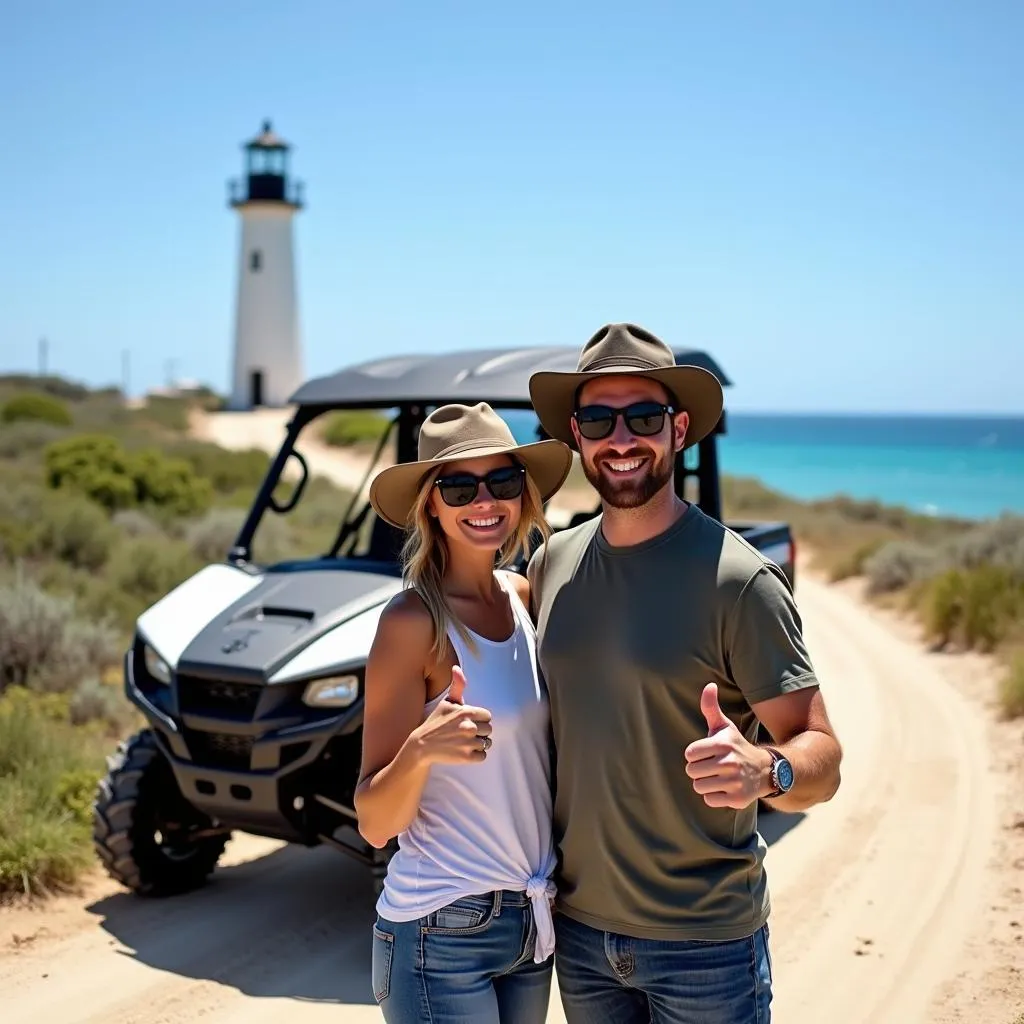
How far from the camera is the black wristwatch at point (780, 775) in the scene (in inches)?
94.9

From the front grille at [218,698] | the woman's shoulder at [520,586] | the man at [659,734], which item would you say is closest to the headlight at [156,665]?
the front grille at [218,698]

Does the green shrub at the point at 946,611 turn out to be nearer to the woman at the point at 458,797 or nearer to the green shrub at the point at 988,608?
the green shrub at the point at 988,608

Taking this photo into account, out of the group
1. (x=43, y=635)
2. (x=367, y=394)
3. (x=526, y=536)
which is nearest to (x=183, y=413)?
(x=43, y=635)

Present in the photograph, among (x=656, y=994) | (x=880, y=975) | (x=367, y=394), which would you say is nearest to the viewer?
(x=656, y=994)

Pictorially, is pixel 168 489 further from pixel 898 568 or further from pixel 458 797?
pixel 458 797

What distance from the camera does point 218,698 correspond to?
4.92 meters

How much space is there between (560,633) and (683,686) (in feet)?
0.98

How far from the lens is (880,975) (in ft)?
15.7

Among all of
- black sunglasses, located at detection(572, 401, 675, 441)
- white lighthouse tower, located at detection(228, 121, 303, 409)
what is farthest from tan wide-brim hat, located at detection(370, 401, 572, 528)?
white lighthouse tower, located at detection(228, 121, 303, 409)

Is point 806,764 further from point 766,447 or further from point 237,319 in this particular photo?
point 766,447

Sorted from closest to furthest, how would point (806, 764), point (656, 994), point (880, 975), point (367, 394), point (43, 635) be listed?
point (806, 764) → point (656, 994) → point (880, 975) → point (367, 394) → point (43, 635)

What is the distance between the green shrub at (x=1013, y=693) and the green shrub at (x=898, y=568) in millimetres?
6441

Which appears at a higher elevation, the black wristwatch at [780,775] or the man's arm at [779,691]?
the man's arm at [779,691]

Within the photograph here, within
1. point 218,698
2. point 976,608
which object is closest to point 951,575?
point 976,608
